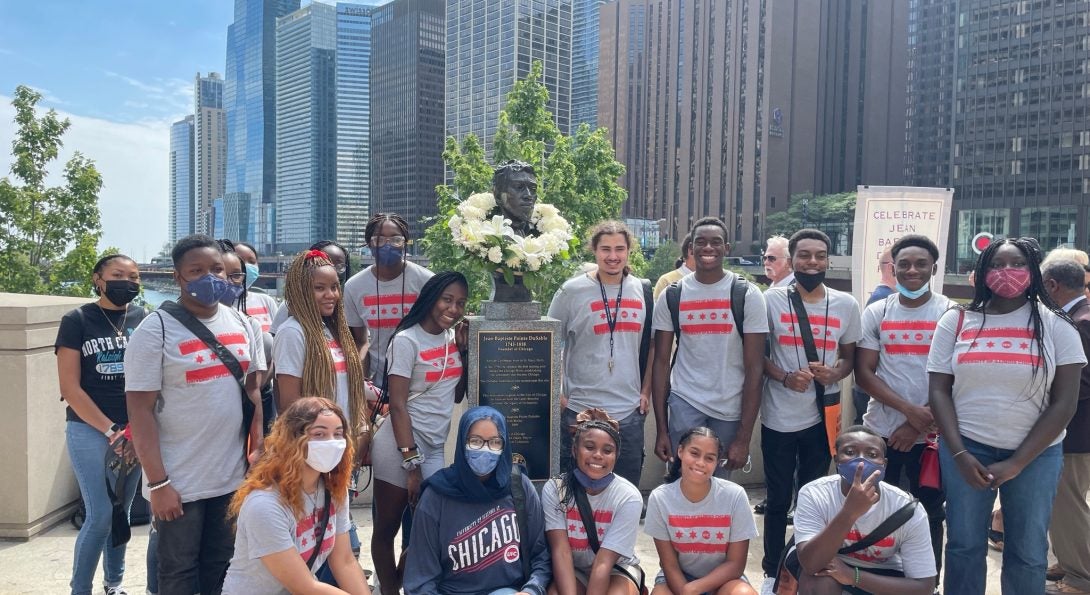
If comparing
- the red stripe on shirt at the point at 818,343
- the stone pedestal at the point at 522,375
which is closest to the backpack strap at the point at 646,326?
the stone pedestal at the point at 522,375

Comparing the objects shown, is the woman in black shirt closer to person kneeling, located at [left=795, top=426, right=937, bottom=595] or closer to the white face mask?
the white face mask

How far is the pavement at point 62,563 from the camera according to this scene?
15.2ft

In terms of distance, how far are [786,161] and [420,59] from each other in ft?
199

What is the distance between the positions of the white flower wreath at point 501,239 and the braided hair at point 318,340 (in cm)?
95

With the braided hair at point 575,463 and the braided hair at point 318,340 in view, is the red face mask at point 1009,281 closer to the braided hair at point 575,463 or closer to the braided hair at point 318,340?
the braided hair at point 575,463

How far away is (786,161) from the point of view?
88.9m

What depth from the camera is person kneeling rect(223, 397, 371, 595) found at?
307 centimetres

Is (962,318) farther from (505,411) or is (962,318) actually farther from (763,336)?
(505,411)

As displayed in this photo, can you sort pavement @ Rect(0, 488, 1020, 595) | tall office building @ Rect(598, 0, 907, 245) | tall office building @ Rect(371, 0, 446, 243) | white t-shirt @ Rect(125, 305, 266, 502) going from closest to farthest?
white t-shirt @ Rect(125, 305, 266, 502) → pavement @ Rect(0, 488, 1020, 595) → tall office building @ Rect(598, 0, 907, 245) → tall office building @ Rect(371, 0, 446, 243)

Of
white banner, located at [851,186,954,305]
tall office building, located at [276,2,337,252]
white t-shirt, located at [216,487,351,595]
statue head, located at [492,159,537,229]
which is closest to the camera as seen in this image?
white t-shirt, located at [216,487,351,595]

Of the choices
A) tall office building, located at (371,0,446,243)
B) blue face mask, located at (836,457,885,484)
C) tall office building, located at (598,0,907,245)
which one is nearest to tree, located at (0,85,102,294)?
blue face mask, located at (836,457,885,484)

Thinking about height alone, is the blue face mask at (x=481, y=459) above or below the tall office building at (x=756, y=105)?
below

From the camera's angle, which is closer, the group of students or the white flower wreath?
the group of students

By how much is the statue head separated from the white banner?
518cm
